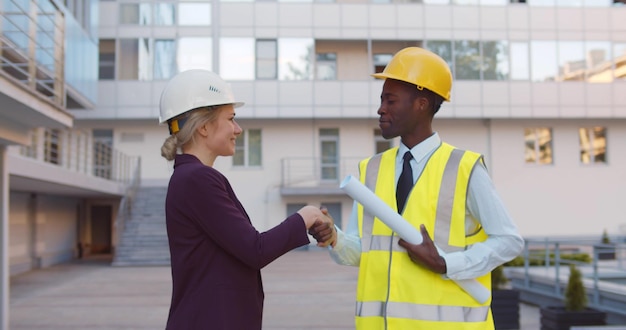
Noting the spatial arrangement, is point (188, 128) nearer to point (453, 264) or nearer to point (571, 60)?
point (453, 264)

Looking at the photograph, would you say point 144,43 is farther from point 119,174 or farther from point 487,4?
point 487,4

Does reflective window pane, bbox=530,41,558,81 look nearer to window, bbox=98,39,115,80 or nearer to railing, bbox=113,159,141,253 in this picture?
railing, bbox=113,159,141,253

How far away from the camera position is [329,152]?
28.2 meters

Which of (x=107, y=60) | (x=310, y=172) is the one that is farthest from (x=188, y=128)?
(x=107, y=60)

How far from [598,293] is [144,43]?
71.8 feet

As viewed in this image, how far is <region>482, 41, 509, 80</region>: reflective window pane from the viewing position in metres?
28.1

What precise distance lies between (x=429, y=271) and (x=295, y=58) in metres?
25.3

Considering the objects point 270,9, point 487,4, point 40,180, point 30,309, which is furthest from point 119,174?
point 487,4

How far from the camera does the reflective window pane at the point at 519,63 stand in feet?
92.6

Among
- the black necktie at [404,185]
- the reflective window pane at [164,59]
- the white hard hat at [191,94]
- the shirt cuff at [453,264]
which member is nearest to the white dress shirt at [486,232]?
the shirt cuff at [453,264]

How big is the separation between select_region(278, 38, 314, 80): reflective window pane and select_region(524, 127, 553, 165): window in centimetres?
1023

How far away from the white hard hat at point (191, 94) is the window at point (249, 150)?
2507 cm

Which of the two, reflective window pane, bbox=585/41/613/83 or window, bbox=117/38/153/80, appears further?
reflective window pane, bbox=585/41/613/83

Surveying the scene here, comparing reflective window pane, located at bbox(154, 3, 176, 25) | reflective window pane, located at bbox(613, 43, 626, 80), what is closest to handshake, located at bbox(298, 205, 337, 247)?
reflective window pane, located at bbox(154, 3, 176, 25)
